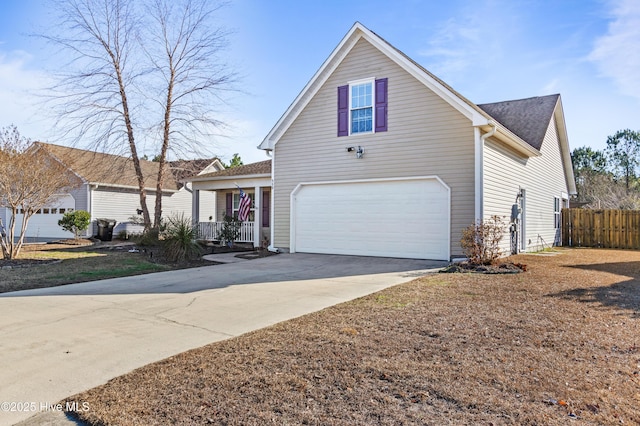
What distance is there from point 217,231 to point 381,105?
8640mm

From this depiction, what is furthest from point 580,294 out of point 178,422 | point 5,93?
Result: point 5,93

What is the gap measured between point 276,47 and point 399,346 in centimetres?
1221

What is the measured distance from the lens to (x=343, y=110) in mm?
13320

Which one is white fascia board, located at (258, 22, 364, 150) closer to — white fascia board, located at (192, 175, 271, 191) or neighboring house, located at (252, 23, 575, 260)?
neighboring house, located at (252, 23, 575, 260)

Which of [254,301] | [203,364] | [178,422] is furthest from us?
[254,301]

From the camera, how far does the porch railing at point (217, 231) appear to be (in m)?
17.0

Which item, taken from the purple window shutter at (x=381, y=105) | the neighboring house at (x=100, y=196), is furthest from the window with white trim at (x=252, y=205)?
the purple window shutter at (x=381, y=105)

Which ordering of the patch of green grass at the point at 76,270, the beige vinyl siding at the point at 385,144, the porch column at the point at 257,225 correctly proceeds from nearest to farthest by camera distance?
1. the patch of green grass at the point at 76,270
2. the beige vinyl siding at the point at 385,144
3. the porch column at the point at 257,225

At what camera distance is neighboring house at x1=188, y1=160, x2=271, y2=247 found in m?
16.5

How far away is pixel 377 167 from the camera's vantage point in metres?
12.6

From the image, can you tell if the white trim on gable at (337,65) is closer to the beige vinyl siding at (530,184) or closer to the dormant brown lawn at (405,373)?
the beige vinyl siding at (530,184)

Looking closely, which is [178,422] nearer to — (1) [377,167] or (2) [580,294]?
(2) [580,294]

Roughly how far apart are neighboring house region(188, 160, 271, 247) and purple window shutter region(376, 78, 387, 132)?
5.26m

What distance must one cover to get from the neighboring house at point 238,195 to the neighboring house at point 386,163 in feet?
6.22
